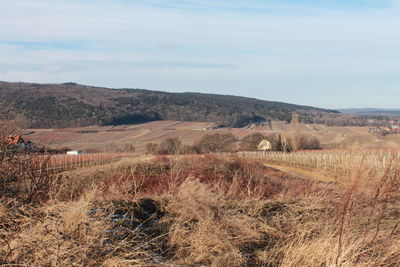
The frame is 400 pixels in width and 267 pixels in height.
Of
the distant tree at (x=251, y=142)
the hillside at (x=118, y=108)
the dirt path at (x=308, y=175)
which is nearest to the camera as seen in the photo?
the dirt path at (x=308, y=175)

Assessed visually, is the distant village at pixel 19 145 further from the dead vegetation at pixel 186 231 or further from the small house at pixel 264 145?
the small house at pixel 264 145

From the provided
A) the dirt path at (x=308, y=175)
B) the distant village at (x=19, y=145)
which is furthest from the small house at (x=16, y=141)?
the dirt path at (x=308, y=175)

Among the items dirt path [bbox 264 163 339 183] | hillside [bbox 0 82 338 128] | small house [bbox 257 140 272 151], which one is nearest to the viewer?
dirt path [bbox 264 163 339 183]

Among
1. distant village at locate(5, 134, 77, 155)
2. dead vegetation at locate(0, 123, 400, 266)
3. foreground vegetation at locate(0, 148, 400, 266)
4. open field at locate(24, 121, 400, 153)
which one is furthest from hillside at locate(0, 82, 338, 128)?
dead vegetation at locate(0, 123, 400, 266)

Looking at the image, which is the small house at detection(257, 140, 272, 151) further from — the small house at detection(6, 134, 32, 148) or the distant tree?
the small house at detection(6, 134, 32, 148)

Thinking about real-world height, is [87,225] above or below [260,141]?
above

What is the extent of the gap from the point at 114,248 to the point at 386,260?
2996 mm

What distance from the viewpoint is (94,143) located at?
7300 cm

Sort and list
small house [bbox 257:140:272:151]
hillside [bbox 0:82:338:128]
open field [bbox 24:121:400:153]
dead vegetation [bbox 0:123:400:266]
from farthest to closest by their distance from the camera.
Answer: hillside [bbox 0:82:338:128] → open field [bbox 24:121:400:153] → small house [bbox 257:140:272:151] → dead vegetation [bbox 0:123:400:266]

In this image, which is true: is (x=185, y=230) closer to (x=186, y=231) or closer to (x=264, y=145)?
(x=186, y=231)

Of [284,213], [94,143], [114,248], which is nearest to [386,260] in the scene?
[284,213]

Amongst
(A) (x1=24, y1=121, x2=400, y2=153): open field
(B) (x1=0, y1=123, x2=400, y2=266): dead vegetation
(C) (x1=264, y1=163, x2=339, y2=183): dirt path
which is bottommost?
(A) (x1=24, y1=121, x2=400, y2=153): open field

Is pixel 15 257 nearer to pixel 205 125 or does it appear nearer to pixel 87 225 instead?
pixel 87 225

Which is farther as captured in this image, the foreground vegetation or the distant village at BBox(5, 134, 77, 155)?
the distant village at BBox(5, 134, 77, 155)
